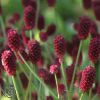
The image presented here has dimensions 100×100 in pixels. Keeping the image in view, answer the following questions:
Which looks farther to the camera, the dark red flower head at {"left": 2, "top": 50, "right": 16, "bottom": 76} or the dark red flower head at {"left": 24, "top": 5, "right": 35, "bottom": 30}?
the dark red flower head at {"left": 24, "top": 5, "right": 35, "bottom": 30}

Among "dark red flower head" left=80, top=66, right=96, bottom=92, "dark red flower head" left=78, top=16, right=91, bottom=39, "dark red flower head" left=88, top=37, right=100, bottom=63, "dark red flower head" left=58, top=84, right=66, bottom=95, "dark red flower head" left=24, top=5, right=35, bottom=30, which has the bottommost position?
"dark red flower head" left=58, top=84, right=66, bottom=95

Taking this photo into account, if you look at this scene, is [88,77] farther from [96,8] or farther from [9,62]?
[96,8]

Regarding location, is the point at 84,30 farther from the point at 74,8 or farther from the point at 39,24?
the point at 74,8

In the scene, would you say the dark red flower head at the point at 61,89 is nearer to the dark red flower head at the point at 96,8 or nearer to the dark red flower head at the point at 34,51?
the dark red flower head at the point at 34,51

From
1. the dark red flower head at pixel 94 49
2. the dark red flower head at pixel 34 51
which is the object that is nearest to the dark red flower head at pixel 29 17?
the dark red flower head at pixel 34 51

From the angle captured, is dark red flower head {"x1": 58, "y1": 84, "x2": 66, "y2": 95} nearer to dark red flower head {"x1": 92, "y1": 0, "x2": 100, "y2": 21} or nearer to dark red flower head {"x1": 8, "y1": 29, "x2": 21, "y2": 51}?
dark red flower head {"x1": 8, "y1": 29, "x2": 21, "y2": 51}

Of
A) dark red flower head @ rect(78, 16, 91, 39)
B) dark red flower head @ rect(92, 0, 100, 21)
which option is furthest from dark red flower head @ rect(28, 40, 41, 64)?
dark red flower head @ rect(92, 0, 100, 21)

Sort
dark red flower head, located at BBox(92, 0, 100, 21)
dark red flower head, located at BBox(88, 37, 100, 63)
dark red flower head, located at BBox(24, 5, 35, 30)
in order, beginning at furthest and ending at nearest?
dark red flower head, located at BBox(92, 0, 100, 21)
dark red flower head, located at BBox(24, 5, 35, 30)
dark red flower head, located at BBox(88, 37, 100, 63)

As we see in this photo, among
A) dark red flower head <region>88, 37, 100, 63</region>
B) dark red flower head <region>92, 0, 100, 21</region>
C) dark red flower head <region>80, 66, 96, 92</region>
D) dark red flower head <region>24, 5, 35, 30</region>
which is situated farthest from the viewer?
dark red flower head <region>92, 0, 100, 21</region>

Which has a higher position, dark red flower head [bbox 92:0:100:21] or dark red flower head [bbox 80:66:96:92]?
dark red flower head [bbox 92:0:100:21]
